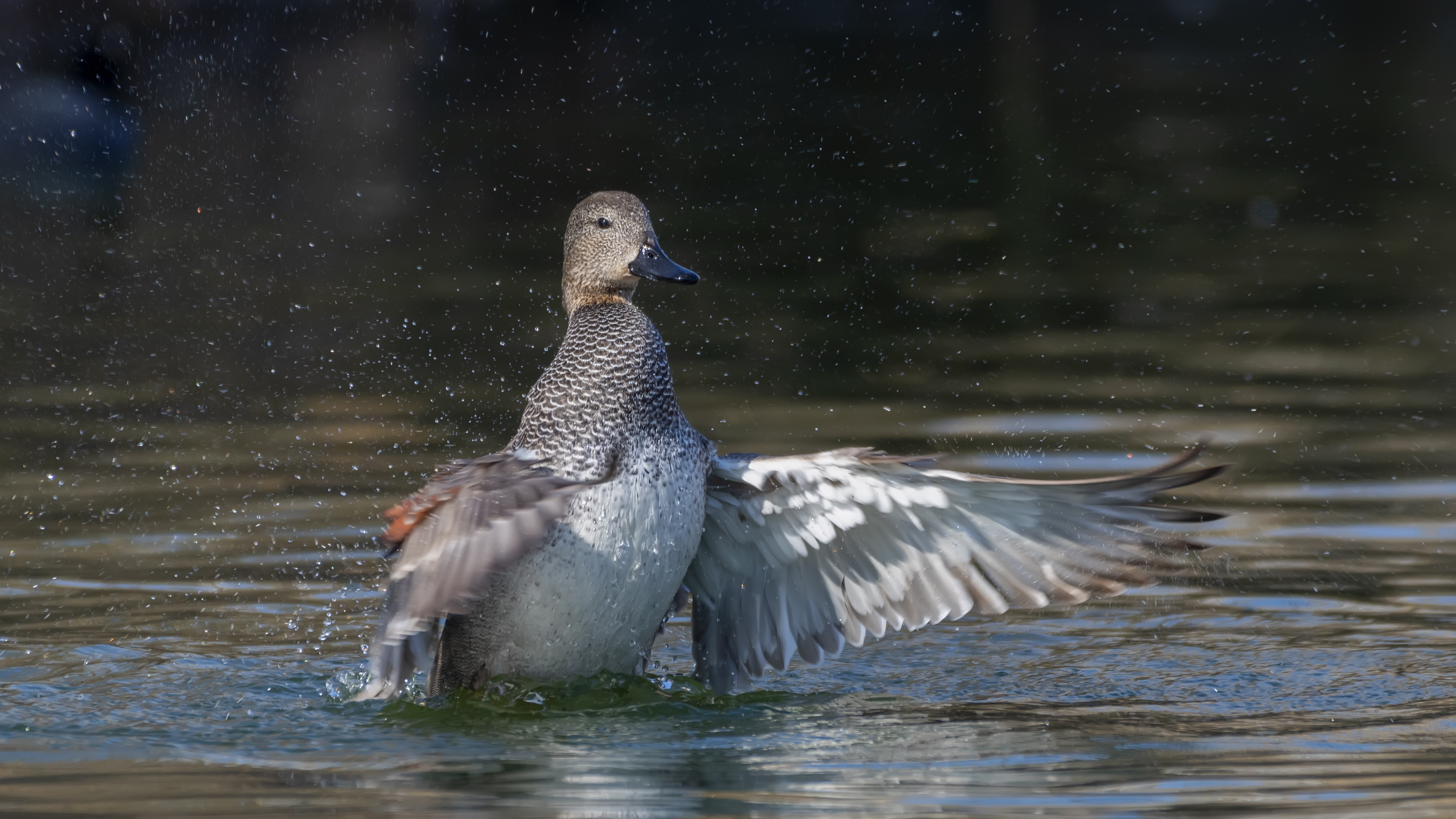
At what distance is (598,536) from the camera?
186 inches

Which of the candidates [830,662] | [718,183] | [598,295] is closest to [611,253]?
[598,295]

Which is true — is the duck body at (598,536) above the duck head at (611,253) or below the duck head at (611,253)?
below

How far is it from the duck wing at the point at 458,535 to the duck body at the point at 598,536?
188 mm

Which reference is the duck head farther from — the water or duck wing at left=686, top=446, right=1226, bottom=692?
the water

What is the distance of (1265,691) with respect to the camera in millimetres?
4961

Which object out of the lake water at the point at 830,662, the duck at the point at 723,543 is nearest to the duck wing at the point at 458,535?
the duck at the point at 723,543

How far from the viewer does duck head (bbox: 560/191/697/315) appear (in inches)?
217

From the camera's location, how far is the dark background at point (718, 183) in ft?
32.8

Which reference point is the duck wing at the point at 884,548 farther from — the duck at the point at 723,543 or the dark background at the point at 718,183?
the dark background at the point at 718,183

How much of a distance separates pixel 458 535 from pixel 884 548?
1.51 m

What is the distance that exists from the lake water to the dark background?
522 millimetres

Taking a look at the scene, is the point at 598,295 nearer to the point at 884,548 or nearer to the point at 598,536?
the point at 598,536

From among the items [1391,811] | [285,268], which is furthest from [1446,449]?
[285,268]

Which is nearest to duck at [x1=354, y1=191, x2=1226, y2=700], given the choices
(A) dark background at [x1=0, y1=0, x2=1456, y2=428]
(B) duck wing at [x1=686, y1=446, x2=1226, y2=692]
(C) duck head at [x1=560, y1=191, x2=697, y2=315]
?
(B) duck wing at [x1=686, y1=446, x2=1226, y2=692]
